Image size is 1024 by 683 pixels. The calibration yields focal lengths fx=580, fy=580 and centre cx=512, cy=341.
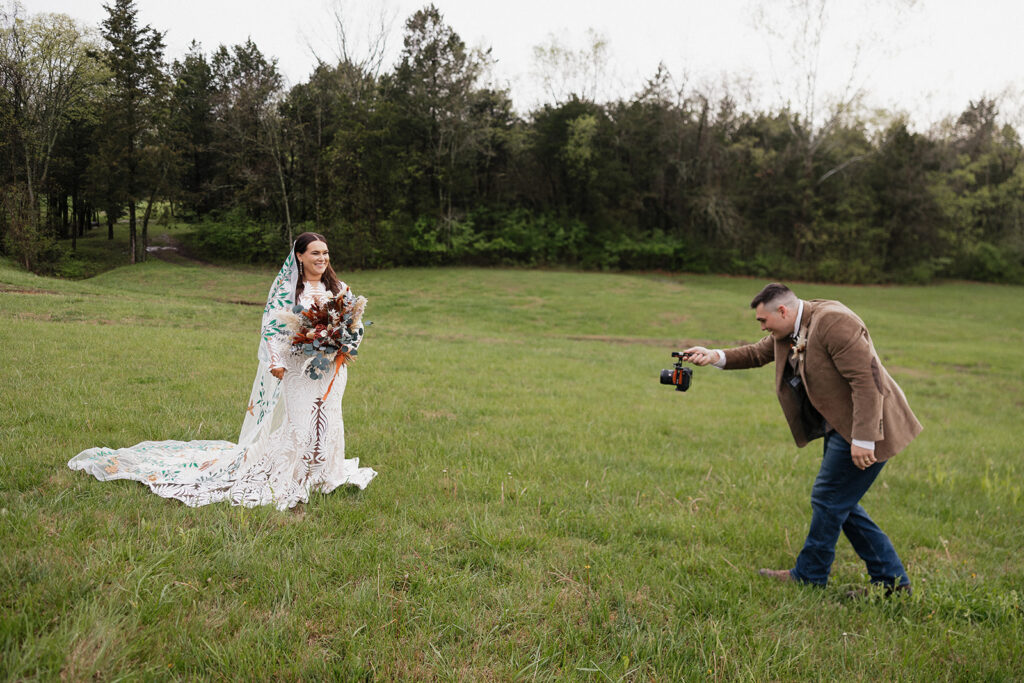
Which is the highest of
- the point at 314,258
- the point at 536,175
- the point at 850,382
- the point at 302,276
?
the point at 536,175

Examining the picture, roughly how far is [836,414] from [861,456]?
351 millimetres

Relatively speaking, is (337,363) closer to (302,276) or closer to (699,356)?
(302,276)

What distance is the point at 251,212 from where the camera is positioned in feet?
134

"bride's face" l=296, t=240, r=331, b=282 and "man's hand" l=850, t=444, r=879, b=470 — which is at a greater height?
"bride's face" l=296, t=240, r=331, b=282

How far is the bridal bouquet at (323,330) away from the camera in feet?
17.0

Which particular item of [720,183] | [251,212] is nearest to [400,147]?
[251,212]

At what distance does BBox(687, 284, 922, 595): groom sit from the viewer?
397 centimetres

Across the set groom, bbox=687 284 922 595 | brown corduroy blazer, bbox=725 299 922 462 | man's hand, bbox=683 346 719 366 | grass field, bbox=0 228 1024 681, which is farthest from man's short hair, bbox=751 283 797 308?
grass field, bbox=0 228 1024 681

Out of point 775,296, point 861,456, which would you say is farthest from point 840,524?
point 775,296

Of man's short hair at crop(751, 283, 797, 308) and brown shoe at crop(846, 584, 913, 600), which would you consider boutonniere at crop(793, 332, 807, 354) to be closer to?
man's short hair at crop(751, 283, 797, 308)

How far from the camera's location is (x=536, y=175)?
4844cm

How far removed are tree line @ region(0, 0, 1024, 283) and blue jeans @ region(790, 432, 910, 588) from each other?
3926cm

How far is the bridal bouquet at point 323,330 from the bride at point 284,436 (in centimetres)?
1

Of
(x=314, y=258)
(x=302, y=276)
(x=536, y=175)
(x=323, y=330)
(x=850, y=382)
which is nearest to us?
(x=850, y=382)
